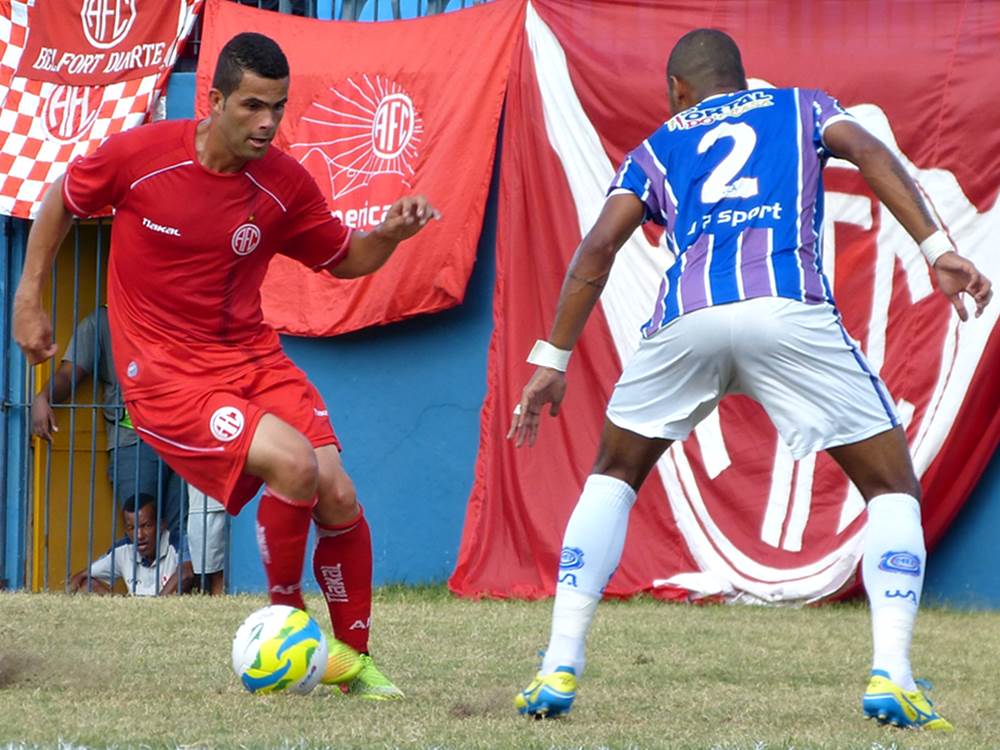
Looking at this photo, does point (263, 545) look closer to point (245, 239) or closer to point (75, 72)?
point (245, 239)

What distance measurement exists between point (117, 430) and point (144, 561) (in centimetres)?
78

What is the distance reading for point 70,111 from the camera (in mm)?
9773

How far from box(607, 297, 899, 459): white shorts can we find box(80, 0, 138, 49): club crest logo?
6.04m

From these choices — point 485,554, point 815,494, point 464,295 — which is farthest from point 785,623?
point 464,295

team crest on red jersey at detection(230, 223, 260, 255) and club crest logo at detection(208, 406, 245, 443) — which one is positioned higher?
team crest on red jersey at detection(230, 223, 260, 255)

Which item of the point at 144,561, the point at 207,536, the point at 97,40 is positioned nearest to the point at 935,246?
the point at 207,536

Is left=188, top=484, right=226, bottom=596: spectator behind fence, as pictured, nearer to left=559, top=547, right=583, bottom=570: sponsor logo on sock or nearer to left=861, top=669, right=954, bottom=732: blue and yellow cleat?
left=559, top=547, right=583, bottom=570: sponsor logo on sock

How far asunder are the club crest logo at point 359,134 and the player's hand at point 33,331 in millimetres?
4108

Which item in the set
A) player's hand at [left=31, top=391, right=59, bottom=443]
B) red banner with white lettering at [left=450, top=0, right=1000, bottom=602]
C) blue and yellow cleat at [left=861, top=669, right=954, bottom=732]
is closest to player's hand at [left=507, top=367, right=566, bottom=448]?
blue and yellow cleat at [left=861, top=669, right=954, bottom=732]

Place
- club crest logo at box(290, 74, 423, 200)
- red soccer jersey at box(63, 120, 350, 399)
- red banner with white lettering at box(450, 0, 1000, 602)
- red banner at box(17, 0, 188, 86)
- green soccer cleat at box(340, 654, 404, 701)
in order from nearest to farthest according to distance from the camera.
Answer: green soccer cleat at box(340, 654, 404, 701)
red soccer jersey at box(63, 120, 350, 399)
red banner with white lettering at box(450, 0, 1000, 602)
club crest logo at box(290, 74, 423, 200)
red banner at box(17, 0, 188, 86)

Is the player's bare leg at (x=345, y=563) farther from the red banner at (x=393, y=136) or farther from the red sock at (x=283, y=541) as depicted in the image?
the red banner at (x=393, y=136)

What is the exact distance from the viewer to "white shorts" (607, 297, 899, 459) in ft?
15.1

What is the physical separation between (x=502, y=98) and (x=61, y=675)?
460cm

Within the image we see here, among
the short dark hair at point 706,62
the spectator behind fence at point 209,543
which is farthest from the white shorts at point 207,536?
the short dark hair at point 706,62
